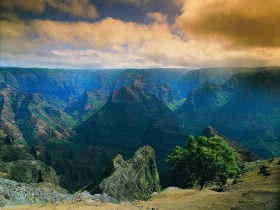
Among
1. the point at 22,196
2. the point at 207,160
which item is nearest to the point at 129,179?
the point at 207,160

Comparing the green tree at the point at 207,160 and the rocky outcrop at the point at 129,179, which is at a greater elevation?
the green tree at the point at 207,160

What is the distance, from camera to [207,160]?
67000mm

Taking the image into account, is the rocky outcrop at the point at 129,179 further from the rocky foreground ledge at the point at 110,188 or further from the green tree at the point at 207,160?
the green tree at the point at 207,160

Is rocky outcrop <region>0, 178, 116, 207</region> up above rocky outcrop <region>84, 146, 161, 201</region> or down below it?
above

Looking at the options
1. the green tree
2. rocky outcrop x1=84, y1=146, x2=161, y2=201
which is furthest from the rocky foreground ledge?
the green tree

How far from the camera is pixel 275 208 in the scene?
31516 millimetres

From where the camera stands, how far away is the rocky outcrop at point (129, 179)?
92.8 metres

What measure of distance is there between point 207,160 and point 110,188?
36.0 metres

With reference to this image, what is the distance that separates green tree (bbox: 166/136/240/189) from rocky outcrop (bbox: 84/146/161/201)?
50.1ft

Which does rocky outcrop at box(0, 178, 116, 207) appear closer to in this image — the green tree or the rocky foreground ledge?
the rocky foreground ledge

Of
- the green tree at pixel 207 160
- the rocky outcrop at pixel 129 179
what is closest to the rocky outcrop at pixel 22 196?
the green tree at pixel 207 160

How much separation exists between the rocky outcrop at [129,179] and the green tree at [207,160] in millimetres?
15256

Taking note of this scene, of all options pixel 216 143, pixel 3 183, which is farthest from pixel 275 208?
pixel 216 143

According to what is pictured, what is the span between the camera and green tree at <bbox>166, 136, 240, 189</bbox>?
6688cm
